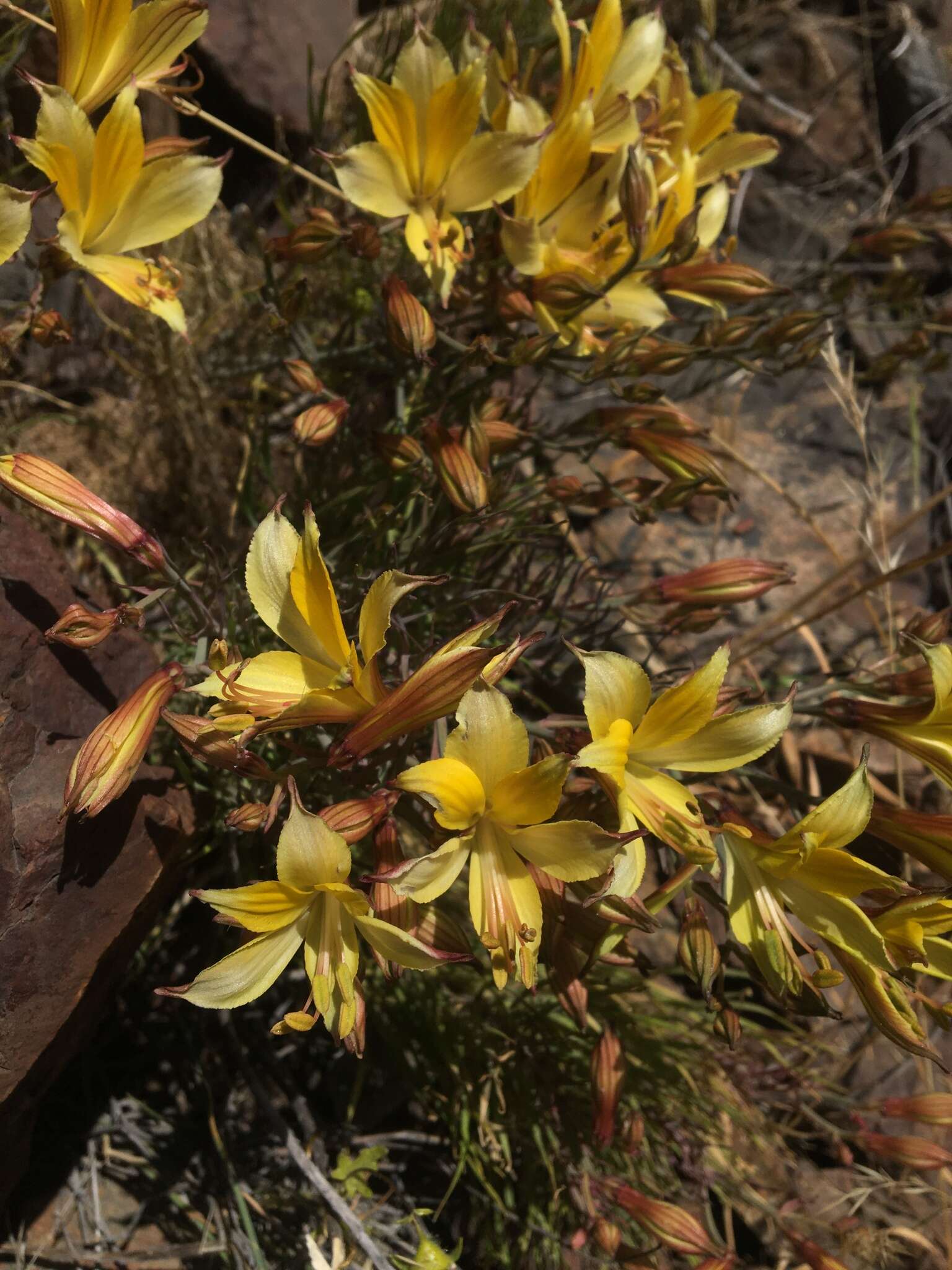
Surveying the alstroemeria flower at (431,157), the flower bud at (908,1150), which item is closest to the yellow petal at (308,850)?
the alstroemeria flower at (431,157)

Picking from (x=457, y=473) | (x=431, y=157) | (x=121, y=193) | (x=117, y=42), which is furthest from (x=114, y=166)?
(x=457, y=473)

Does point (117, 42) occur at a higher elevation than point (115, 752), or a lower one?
higher

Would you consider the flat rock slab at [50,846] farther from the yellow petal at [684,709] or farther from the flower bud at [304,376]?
the yellow petal at [684,709]

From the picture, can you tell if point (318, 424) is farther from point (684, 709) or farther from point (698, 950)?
point (698, 950)

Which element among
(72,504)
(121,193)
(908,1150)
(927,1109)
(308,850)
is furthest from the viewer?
(908,1150)

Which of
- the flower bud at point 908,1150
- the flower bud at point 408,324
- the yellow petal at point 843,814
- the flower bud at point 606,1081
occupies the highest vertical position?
the flower bud at point 408,324

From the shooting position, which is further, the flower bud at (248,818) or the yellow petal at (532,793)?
the flower bud at (248,818)

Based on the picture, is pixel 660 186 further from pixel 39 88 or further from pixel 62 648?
pixel 62 648
